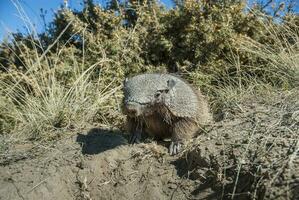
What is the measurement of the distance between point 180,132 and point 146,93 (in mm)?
596

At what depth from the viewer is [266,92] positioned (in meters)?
6.16

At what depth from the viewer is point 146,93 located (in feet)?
15.9

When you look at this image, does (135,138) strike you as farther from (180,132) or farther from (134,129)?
(180,132)

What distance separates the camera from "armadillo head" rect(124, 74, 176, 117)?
4773mm

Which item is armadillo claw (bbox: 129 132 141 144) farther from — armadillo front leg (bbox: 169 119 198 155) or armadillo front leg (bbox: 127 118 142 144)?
armadillo front leg (bbox: 169 119 198 155)

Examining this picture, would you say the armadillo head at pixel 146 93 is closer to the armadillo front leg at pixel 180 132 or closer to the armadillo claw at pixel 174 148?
the armadillo front leg at pixel 180 132

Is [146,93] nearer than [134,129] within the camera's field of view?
Yes

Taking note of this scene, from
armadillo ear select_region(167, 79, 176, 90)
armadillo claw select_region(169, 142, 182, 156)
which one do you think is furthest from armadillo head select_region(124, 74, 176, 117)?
armadillo claw select_region(169, 142, 182, 156)

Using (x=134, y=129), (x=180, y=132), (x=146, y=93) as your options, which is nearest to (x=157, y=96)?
A: (x=146, y=93)

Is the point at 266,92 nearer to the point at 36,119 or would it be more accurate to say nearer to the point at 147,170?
the point at 147,170

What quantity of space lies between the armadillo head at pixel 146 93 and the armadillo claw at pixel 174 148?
0.42 m

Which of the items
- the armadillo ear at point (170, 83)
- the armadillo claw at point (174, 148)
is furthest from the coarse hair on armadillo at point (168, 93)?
the armadillo claw at point (174, 148)

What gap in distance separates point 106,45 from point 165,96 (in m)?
2.77

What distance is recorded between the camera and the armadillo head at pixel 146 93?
477cm
